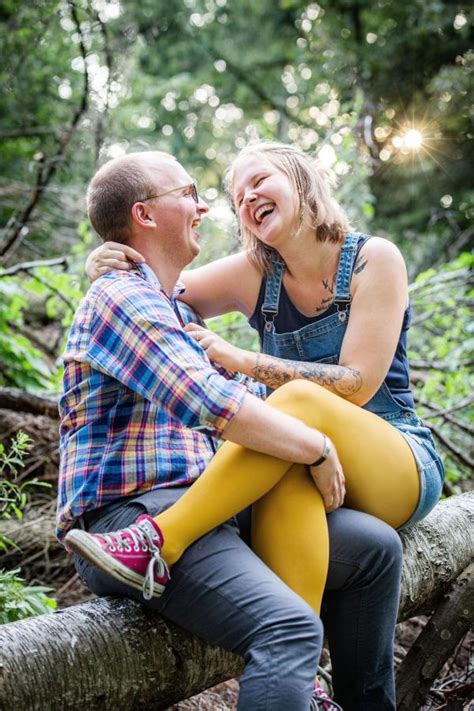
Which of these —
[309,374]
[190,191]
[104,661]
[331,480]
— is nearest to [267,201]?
[190,191]

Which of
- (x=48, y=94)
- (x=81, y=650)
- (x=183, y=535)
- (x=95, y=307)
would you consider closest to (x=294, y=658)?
(x=183, y=535)

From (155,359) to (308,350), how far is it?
797 millimetres

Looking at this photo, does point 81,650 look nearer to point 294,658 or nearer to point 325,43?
point 294,658

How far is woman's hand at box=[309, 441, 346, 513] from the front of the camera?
5.57 feet

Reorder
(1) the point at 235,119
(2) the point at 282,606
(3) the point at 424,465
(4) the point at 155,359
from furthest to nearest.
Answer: (1) the point at 235,119, (3) the point at 424,465, (4) the point at 155,359, (2) the point at 282,606

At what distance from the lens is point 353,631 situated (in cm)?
178

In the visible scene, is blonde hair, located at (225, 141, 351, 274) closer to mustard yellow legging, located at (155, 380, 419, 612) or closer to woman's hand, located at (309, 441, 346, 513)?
mustard yellow legging, located at (155, 380, 419, 612)

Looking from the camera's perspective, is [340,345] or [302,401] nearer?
[302,401]

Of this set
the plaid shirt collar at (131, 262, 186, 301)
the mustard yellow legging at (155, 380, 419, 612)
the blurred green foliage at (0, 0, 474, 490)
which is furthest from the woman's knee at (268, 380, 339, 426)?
the blurred green foliage at (0, 0, 474, 490)

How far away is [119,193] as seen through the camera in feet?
6.55

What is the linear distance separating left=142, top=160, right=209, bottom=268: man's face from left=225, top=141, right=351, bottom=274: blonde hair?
360 mm

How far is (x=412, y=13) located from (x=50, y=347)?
6299mm

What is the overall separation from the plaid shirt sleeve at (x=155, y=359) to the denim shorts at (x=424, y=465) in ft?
2.19

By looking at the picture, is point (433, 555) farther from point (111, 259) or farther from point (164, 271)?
point (111, 259)
